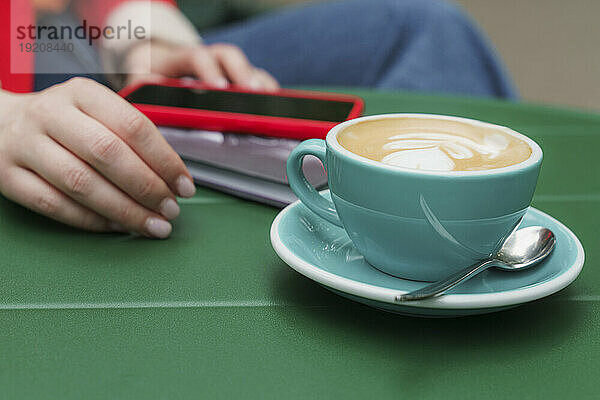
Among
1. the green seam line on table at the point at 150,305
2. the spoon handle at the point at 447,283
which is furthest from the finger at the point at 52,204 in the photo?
the spoon handle at the point at 447,283

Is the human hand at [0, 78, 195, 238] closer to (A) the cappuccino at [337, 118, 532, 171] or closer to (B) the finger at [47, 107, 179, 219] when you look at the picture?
(B) the finger at [47, 107, 179, 219]

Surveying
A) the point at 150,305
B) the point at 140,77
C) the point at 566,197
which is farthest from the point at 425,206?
the point at 140,77

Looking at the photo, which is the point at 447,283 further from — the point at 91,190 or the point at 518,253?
the point at 91,190

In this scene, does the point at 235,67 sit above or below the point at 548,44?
above

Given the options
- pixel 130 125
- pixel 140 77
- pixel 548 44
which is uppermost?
pixel 130 125

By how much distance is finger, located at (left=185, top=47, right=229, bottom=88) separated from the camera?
2.80 feet

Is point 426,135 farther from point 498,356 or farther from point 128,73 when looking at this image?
point 128,73

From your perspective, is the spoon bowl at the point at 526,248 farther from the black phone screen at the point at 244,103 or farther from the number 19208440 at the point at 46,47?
the number 19208440 at the point at 46,47

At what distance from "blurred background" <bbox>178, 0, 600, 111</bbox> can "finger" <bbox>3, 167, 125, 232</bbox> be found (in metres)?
2.18

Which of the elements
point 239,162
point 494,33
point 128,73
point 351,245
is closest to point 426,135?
point 351,245

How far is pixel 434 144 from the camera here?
1.35 feet

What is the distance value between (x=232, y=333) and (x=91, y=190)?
187 millimetres

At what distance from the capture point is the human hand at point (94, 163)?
47 centimetres

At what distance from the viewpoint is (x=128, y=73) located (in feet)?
3.34
